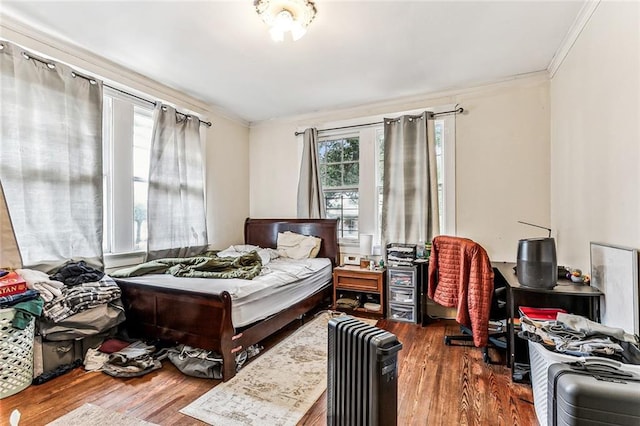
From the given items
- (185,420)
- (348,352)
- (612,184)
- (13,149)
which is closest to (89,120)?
(13,149)

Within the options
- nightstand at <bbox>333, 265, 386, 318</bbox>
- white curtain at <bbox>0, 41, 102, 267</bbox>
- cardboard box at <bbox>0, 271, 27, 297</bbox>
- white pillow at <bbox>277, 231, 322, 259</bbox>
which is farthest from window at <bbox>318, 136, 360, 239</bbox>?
cardboard box at <bbox>0, 271, 27, 297</bbox>

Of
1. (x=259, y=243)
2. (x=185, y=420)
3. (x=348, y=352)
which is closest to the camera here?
(x=348, y=352)

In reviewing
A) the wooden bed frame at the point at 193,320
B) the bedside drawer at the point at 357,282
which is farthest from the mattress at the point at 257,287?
the bedside drawer at the point at 357,282

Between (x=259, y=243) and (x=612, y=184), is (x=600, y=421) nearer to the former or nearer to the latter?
(x=612, y=184)

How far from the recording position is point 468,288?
2578mm

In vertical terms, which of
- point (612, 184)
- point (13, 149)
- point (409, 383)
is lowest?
point (409, 383)

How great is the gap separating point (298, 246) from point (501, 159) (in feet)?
8.70

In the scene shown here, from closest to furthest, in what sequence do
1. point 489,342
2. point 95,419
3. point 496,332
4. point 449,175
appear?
1. point 95,419
2. point 489,342
3. point 496,332
4. point 449,175

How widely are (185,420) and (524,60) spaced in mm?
4016

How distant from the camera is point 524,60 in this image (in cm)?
291

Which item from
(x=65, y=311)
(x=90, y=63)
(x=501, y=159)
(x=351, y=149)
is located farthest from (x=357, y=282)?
(x=90, y=63)

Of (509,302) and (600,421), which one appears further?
(509,302)

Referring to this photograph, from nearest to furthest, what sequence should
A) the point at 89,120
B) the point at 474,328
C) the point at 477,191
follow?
1. the point at 474,328
2. the point at 89,120
3. the point at 477,191

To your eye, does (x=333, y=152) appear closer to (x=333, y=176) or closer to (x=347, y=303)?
(x=333, y=176)
